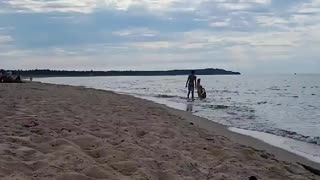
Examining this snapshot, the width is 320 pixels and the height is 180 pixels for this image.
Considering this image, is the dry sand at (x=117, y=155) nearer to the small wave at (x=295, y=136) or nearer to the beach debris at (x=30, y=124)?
the beach debris at (x=30, y=124)

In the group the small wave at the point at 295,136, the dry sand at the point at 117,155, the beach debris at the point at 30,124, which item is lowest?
the small wave at the point at 295,136

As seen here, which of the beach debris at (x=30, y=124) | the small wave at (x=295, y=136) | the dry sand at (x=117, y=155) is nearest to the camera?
the dry sand at (x=117, y=155)

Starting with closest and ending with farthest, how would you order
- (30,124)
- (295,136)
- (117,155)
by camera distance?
(117,155) < (30,124) < (295,136)

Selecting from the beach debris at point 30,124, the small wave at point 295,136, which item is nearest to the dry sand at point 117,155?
the beach debris at point 30,124

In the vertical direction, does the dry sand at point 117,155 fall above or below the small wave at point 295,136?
Answer: above

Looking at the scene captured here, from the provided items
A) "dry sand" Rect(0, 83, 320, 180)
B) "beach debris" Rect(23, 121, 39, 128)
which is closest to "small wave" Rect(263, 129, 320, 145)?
"dry sand" Rect(0, 83, 320, 180)

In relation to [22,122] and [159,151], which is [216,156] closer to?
[159,151]

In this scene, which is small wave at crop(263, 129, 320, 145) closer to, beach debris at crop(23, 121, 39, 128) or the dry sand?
the dry sand

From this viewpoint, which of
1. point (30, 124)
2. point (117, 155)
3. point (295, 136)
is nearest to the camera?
point (117, 155)

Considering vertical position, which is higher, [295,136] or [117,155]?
[117,155]

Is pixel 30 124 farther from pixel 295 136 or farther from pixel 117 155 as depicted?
pixel 295 136

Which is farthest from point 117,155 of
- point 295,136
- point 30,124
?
point 295,136

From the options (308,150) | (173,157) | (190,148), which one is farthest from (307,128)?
(173,157)

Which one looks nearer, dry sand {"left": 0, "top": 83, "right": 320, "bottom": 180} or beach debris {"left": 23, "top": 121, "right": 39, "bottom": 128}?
dry sand {"left": 0, "top": 83, "right": 320, "bottom": 180}
